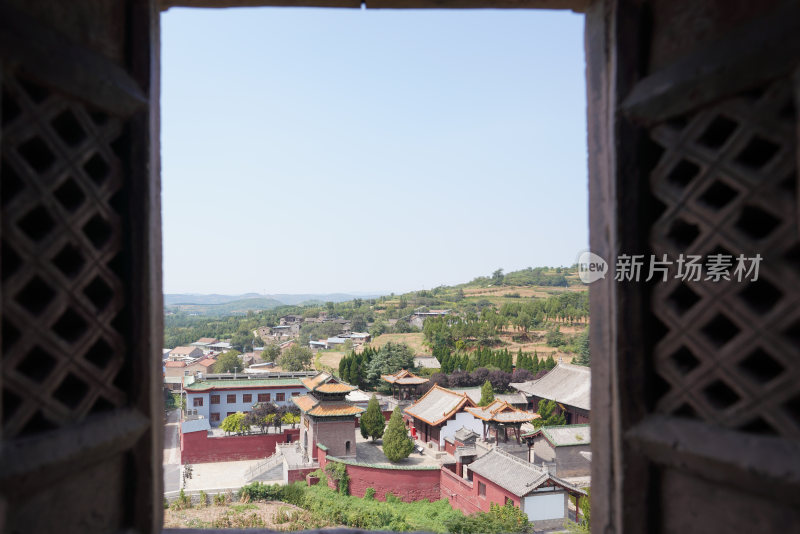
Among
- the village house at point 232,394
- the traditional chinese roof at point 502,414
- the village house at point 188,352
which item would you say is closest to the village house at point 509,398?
the traditional chinese roof at point 502,414

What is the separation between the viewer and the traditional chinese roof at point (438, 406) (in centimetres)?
1802

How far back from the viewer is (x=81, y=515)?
3.82 ft

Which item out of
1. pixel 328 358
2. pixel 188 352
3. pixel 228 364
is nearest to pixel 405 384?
pixel 228 364

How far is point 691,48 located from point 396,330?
54.9 metres

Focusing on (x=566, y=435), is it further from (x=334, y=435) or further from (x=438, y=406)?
(x=334, y=435)

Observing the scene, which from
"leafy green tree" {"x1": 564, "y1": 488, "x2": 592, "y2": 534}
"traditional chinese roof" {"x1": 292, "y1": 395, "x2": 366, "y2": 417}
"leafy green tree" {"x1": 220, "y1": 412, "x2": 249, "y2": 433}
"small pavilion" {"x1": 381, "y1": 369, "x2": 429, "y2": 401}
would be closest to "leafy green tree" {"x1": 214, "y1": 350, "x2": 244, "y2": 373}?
"small pavilion" {"x1": 381, "y1": 369, "x2": 429, "y2": 401}

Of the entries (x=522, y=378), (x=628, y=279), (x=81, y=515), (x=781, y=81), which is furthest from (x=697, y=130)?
(x=522, y=378)

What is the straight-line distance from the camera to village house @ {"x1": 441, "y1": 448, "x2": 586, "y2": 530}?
11008 millimetres

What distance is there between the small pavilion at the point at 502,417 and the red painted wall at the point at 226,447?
702 cm

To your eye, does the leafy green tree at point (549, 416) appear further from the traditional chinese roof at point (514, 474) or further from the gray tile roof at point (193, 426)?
the gray tile roof at point (193, 426)

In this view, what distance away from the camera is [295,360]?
112ft

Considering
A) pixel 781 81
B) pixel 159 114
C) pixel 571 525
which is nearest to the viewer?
pixel 781 81

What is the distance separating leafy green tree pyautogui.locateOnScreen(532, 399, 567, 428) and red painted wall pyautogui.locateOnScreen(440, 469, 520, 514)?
6256 millimetres

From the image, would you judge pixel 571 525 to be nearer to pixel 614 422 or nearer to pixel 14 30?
pixel 614 422
